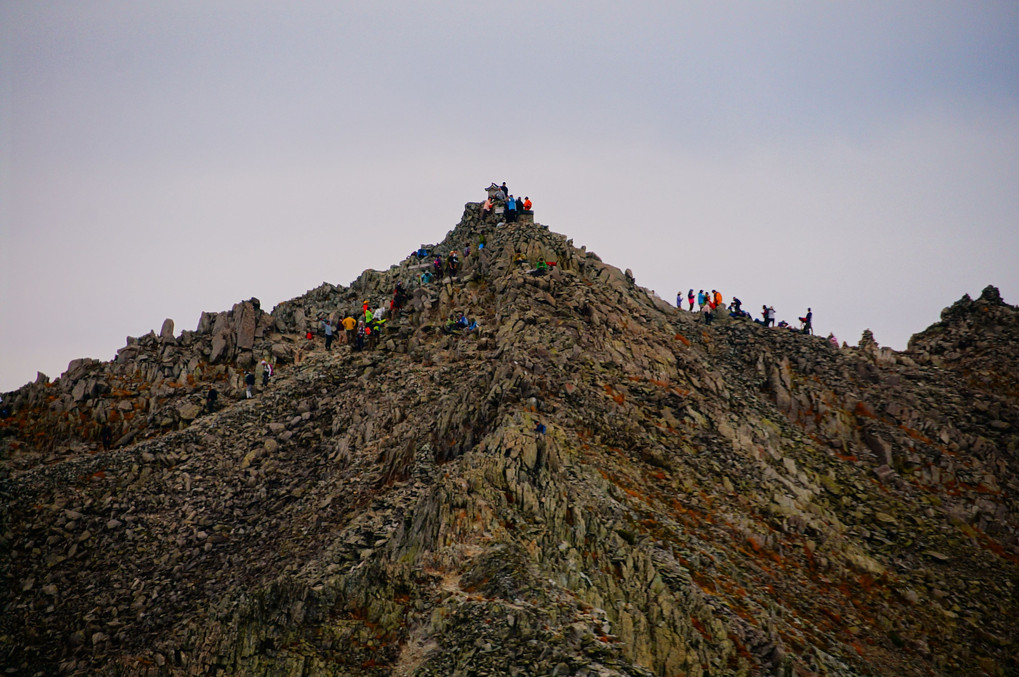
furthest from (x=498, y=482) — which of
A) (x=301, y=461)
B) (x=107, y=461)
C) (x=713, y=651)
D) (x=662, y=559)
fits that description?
(x=107, y=461)

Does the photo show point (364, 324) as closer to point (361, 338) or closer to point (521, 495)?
point (361, 338)

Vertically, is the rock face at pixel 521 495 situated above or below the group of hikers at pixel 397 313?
below

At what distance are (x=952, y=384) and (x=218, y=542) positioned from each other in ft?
145

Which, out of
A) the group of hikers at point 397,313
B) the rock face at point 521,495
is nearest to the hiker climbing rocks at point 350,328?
the group of hikers at point 397,313

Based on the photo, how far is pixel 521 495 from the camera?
34781 millimetres

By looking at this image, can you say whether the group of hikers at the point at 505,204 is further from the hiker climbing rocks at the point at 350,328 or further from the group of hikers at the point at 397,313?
the hiker climbing rocks at the point at 350,328

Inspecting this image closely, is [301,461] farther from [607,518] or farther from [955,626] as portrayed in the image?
[955,626]

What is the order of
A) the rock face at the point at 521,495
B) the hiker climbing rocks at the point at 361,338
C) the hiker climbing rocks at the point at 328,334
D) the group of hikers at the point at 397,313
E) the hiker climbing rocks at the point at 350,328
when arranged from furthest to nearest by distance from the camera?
the hiker climbing rocks at the point at 328,334
the hiker climbing rocks at the point at 350,328
the hiker climbing rocks at the point at 361,338
the group of hikers at the point at 397,313
the rock face at the point at 521,495

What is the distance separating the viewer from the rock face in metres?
32.0

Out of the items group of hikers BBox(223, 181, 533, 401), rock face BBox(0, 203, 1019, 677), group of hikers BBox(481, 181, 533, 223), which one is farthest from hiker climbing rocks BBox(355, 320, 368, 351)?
group of hikers BBox(481, 181, 533, 223)

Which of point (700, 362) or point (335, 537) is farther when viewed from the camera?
point (700, 362)

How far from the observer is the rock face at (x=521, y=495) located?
105 feet

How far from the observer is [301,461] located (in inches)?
1737

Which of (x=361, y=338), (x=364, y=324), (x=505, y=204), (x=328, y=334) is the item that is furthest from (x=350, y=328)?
(x=505, y=204)
